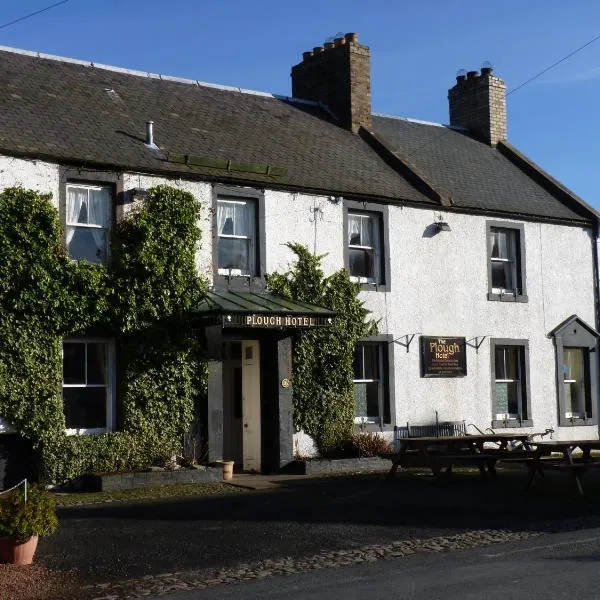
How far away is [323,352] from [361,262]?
7.31 feet

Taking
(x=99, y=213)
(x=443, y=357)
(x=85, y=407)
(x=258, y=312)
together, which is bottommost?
(x=85, y=407)

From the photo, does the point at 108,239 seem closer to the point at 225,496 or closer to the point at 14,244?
the point at 14,244

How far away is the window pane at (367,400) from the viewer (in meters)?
20.3

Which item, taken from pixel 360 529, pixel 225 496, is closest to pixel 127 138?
pixel 225 496

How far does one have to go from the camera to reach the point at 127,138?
18531 mm

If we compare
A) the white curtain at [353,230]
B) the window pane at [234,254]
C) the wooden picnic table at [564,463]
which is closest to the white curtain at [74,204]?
the window pane at [234,254]

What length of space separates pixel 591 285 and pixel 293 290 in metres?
8.64

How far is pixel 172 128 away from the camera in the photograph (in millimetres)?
19781

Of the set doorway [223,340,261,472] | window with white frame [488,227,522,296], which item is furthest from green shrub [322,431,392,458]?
window with white frame [488,227,522,296]

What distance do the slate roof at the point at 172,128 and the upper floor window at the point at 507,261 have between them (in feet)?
7.90

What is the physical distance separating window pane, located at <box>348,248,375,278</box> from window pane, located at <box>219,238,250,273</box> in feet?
8.06

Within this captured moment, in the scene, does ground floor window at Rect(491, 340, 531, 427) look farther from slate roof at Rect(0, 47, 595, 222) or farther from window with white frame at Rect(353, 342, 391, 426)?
slate roof at Rect(0, 47, 595, 222)

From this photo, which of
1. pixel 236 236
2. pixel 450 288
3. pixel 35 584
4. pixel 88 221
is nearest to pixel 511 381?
pixel 450 288

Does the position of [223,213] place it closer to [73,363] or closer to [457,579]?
[73,363]
